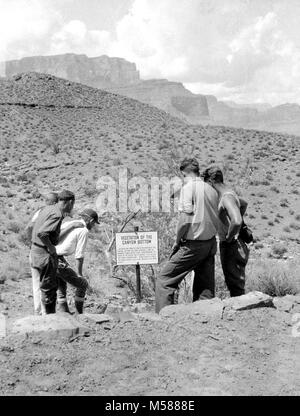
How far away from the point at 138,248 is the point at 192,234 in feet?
6.52

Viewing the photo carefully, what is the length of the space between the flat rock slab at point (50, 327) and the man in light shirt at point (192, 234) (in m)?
1.20

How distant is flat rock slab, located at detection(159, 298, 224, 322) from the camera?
5.86 meters

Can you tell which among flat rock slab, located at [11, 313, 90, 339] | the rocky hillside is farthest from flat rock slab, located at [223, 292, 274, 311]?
the rocky hillside

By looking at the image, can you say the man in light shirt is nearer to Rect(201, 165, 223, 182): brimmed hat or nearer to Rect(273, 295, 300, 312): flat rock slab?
Rect(201, 165, 223, 182): brimmed hat

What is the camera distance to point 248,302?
19.8ft

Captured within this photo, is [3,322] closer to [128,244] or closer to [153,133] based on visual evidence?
[128,244]

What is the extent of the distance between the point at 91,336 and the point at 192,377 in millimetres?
1106

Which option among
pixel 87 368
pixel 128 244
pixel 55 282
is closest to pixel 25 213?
pixel 128 244

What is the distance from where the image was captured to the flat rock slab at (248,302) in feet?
19.6

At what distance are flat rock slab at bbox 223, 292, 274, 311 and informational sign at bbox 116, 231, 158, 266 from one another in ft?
6.14

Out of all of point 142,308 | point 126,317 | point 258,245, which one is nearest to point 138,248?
point 142,308

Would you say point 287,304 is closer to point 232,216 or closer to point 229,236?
point 229,236

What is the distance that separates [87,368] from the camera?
4656 millimetres

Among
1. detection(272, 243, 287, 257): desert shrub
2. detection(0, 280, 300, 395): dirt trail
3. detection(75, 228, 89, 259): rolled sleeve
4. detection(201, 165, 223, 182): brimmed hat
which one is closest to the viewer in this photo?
detection(0, 280, 300, 395): dirt trail
